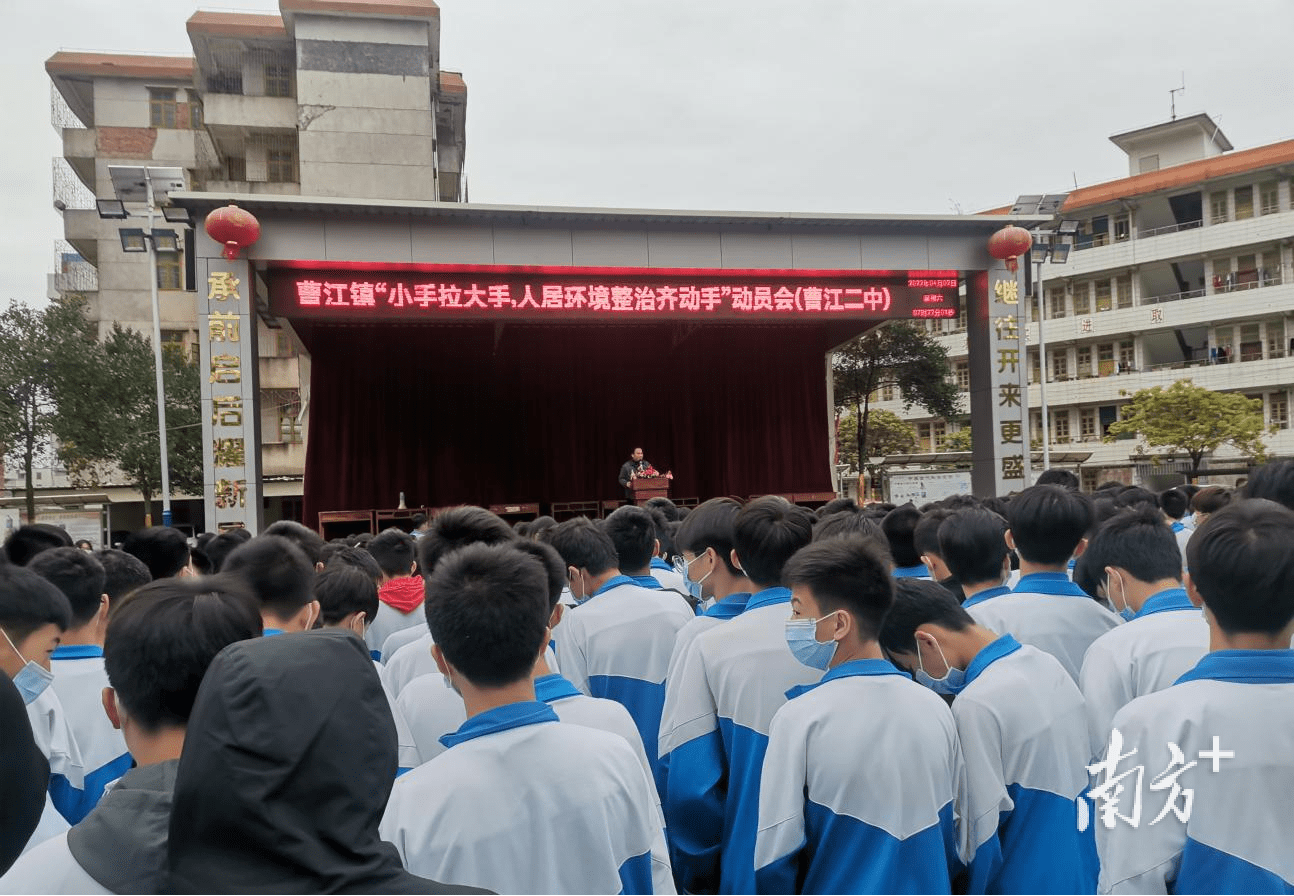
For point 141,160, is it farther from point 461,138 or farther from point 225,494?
point 225,494

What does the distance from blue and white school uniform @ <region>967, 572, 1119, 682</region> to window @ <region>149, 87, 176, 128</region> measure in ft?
99.7

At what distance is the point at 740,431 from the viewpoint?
60.2 feet

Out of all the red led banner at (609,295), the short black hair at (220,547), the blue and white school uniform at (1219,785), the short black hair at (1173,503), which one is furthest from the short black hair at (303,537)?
the red led banner at (609,295)

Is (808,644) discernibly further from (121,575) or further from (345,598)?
(121,575)

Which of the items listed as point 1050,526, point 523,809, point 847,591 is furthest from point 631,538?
point 523,809

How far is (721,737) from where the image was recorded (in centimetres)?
249

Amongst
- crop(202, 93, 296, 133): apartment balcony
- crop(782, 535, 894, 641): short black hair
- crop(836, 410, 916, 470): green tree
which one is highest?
crop(202, 93, 296, 133): apartment balcony

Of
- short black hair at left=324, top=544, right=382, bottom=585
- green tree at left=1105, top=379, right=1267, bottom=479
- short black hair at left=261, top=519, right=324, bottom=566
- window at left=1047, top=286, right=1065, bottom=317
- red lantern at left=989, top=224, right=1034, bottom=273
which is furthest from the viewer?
window at left=1047, top=286, right=1065, bottom=317

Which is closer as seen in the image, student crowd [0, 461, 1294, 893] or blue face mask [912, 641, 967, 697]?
student crowd [0, 461, 1294, 893]

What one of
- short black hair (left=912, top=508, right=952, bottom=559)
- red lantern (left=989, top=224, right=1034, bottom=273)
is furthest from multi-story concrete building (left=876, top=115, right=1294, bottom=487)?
short black hair (left=912, top=508, right=952, bottom=559)

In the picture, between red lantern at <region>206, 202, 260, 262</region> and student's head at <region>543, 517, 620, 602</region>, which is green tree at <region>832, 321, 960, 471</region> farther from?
student's head at <region>543, 517, 620, 602</region>

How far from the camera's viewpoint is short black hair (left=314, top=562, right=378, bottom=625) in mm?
3131

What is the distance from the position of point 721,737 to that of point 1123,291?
1341 inches

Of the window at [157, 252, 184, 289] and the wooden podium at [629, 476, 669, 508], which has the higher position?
the window at [157, 252, 184, 289]
